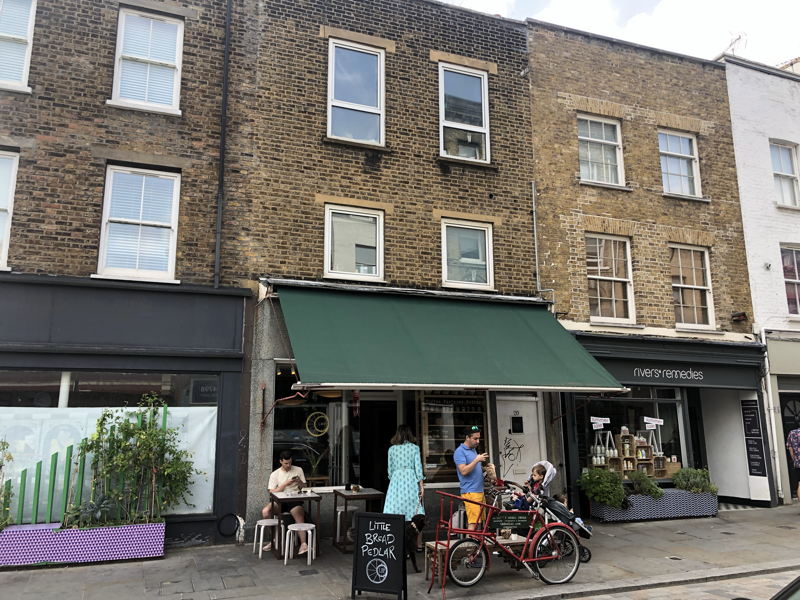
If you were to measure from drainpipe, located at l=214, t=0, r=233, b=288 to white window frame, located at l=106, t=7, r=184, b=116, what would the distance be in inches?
29.1

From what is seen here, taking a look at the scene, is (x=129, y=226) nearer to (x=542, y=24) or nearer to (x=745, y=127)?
(x=542, y=24)

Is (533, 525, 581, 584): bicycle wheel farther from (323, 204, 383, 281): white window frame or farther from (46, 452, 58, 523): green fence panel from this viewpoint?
(46, 452, 58, 523): green fence panel

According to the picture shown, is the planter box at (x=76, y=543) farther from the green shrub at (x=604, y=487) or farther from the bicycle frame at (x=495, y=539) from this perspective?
the green shrub at (x=604, y=487)

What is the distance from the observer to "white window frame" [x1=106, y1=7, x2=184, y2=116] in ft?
34.1

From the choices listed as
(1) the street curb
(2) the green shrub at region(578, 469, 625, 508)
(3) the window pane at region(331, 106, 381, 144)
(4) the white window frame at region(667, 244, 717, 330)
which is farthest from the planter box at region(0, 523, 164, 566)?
(4) the white window frame at region(667, 244, 717, 330)

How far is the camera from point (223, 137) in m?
10.8

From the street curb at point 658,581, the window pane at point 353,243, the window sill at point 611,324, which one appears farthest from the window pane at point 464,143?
the street curb at point 658,581

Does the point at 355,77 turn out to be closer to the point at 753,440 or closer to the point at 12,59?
the point at 12,59

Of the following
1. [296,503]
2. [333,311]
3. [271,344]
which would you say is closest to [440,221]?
[333,311]

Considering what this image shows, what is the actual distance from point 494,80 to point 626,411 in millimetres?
7875

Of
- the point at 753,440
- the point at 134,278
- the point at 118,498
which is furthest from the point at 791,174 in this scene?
the point at 118,498

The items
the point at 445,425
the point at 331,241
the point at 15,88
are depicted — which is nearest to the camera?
the point at 15,88

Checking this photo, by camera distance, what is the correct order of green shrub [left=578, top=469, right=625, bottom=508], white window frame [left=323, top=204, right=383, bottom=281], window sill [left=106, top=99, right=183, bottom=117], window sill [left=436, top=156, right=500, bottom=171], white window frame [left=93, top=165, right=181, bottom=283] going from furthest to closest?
window sill [left=436, top=156, right=500, bottom=171]
green shrub [left=578, top=469, right=625, bottom=508]
white window frame [left=323, top=204, right=383, bottom=281]
window sill [left=106, top=99, right=183, bottom=117]
white window frame [left=93, top=165, right=181, bottom=283]

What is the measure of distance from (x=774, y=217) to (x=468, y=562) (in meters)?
12.8
